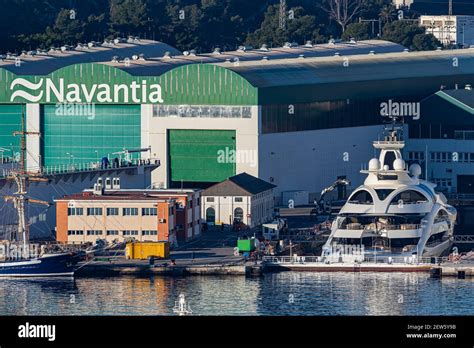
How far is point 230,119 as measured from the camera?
7325cm

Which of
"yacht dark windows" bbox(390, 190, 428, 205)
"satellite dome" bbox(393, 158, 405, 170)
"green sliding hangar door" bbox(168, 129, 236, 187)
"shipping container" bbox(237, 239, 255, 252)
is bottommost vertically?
"shipping container" bbox(237, 239, 255, 252)

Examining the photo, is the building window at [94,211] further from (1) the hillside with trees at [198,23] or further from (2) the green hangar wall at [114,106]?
(1) the hillside with trees at [198,23]

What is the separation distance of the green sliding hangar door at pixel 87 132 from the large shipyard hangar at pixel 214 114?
44mm

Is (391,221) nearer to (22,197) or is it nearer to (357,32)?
(22,197)

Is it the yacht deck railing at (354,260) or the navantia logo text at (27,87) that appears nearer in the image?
the yacht deck railing at (354,260)

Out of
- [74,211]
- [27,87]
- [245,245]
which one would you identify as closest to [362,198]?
[245,245]

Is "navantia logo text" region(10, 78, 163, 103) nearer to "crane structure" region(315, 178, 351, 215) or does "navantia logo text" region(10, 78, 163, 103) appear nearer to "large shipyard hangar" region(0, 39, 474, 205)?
"large shipyard hangar" region(0, 39, 474, 205)

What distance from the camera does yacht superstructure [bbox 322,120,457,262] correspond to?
5781cm

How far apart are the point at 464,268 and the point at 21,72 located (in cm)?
3220

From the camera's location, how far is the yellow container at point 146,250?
5734cm

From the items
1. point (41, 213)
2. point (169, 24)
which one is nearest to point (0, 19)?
point (169, 24)

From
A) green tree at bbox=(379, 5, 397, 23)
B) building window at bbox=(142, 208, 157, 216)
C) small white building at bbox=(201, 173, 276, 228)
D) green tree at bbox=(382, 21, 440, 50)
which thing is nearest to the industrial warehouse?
small white building at bbox=(201, 173, 276, 228)

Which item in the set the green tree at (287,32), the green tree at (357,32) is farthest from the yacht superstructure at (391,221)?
the green tree at (357,32)
